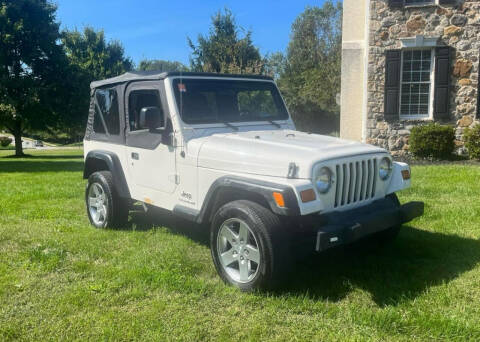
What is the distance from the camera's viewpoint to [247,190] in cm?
361

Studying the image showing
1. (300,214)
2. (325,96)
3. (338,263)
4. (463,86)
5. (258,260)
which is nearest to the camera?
(300,214)

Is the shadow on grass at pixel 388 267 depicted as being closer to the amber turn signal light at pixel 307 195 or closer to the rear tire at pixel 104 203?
the amber turn signal light at pixel 307 195

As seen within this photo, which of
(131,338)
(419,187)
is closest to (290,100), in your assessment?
(419,187)

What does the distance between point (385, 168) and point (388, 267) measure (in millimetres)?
976

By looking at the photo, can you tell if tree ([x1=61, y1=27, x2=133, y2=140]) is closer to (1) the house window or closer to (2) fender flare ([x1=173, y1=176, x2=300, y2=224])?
(1) the house window

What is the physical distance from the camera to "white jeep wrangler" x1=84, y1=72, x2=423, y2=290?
137 inches

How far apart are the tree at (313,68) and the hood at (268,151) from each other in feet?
102

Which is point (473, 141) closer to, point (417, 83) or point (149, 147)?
point (417, 83)

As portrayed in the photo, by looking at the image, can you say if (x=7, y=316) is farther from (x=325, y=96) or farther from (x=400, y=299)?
(x=325, y=96)

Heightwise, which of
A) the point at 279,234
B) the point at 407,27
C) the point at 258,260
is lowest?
the point at 258,260

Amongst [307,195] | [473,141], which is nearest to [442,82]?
[473,141]

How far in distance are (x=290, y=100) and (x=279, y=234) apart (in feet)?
113

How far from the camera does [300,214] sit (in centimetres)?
329

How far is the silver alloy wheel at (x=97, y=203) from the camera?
5773 millimetres
